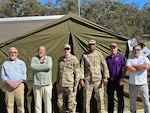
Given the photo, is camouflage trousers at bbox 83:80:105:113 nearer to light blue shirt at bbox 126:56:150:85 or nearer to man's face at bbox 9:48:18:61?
light blue shirt at bbox 126:56:150:85

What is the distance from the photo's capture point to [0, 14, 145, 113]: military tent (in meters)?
7.17

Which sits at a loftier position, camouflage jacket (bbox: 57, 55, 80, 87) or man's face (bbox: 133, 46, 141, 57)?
man's face (bbox: 133, 46, 141, 57)

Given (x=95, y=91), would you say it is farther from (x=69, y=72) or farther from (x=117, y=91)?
(x=69, y=72)

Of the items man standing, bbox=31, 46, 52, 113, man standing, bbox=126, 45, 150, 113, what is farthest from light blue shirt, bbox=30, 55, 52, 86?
man standing, bbox=126, 45, 150, 113

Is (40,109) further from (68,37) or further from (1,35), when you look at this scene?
(1,35)

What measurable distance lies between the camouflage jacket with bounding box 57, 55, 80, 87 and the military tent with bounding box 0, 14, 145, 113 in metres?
0.86

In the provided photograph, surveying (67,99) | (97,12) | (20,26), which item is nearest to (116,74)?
(67,99)

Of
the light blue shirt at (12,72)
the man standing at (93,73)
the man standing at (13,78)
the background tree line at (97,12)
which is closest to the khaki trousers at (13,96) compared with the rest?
the man standing at (13,78)

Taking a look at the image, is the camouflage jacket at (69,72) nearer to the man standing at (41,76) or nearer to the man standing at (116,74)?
the man standing at (41,76)

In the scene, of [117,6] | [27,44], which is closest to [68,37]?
[27,44]

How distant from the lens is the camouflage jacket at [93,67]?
6.52 meters

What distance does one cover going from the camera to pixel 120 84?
6504 millimetres

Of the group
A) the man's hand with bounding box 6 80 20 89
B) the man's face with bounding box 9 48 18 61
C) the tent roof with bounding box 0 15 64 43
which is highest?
the tent roof with bounding box 0 15 64 43

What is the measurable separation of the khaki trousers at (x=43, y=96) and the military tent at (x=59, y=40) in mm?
639
